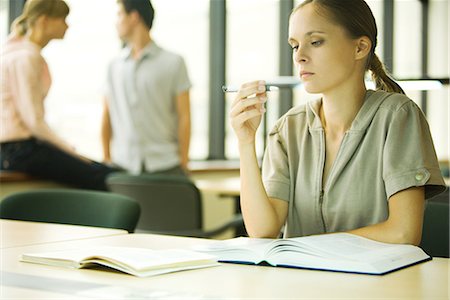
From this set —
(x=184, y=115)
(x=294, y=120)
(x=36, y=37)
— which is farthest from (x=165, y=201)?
(x=294, y=120)

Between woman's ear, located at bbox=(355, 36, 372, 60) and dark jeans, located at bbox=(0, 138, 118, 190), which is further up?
woman's ear, located at bbox=(355, 36, 372, 60)

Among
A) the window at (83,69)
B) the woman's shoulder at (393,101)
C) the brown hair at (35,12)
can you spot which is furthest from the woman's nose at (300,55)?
the window at (83,69)

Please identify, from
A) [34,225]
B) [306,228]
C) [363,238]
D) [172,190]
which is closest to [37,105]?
[172,190]

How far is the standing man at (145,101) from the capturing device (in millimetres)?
4188

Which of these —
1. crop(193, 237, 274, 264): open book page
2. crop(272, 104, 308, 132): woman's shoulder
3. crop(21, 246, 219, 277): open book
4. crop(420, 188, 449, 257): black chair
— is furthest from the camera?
crop(420, 188, 449, 257): black chair

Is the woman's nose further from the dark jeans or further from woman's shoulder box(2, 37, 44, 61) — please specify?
the dark jeans

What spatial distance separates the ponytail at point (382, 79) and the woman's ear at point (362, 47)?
0.07 meters

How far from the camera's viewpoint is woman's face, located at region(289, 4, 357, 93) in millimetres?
1987

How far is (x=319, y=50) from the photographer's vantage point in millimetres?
1996

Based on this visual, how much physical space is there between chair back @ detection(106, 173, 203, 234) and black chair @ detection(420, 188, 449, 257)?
1558 millimetres

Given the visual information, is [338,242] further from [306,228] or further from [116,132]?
[116,132]

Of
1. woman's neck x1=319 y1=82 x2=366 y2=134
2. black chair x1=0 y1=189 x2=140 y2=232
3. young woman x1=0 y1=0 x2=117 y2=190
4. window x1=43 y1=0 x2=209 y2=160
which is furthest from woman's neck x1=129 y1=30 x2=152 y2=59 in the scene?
woman's neck x1=319 y1=82 x2=366 y2=134

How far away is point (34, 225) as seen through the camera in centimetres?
231

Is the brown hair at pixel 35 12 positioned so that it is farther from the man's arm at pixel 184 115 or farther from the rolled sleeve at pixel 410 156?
the rolled sleeve at pixel 410 156
